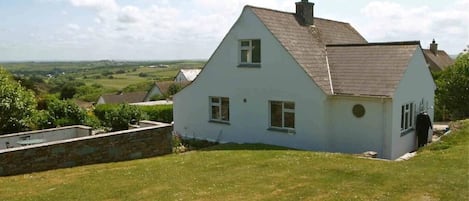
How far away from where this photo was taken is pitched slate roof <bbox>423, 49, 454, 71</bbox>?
195 ft

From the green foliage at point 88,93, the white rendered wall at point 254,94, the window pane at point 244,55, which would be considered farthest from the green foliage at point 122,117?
the green foliage at point 88,93

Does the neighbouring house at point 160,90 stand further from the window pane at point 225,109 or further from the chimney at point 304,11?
the chimney at point 304,11

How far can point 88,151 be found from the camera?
14328 millimetres

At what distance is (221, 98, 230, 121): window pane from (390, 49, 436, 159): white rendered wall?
818 cm

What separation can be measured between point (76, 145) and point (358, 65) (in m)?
12.5

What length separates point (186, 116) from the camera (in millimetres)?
23344

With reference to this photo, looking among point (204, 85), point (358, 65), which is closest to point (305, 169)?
point (358, 65)

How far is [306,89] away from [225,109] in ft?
16.5

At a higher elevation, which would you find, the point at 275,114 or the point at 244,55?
the point at 244,55

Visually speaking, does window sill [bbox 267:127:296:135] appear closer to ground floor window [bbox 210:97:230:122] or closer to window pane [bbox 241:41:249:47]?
ground floor window [bbox 210:97:230:122]

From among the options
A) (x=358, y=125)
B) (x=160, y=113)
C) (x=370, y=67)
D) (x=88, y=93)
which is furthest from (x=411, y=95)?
(x=88, y=93)

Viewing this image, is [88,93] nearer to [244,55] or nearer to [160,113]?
[160,113]

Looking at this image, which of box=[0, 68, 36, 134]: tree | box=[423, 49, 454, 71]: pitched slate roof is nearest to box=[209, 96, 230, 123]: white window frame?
box=[0, 68, 36, 134]: tree

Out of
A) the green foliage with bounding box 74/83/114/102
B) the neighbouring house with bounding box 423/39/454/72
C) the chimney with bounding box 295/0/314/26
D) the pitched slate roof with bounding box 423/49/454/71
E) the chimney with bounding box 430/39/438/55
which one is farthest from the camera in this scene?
the green foliage with bounding box 74/83/114/102
